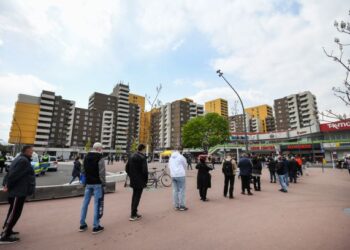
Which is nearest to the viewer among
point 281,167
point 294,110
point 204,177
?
point 204,177

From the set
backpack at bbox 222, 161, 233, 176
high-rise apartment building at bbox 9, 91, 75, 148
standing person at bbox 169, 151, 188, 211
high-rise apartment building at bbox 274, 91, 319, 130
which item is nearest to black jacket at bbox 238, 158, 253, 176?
backpack at bbox 222, 161, 233, 176

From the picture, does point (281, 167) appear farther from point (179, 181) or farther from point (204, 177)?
point (179, 181)

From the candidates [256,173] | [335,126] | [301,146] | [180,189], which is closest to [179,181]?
[180,189]

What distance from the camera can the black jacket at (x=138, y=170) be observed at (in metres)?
4.96

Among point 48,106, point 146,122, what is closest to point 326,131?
point 146,122

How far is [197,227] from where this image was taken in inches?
175

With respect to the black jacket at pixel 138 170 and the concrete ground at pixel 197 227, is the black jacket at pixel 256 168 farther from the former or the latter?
the black jacket at pixel 138 170

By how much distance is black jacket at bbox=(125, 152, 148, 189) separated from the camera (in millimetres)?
4957

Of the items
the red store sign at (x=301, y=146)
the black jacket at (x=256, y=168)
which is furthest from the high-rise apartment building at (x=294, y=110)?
the black jacket at (x=256, y=168)

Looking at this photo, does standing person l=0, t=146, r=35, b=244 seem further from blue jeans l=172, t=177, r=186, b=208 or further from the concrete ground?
blue jeans l=172, t=177, r=186, b=208

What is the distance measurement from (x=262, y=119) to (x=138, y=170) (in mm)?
136760

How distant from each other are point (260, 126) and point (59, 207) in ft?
421

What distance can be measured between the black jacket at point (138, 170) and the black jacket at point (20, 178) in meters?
2.08

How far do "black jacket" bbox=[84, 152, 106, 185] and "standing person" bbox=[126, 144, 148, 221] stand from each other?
88cm
